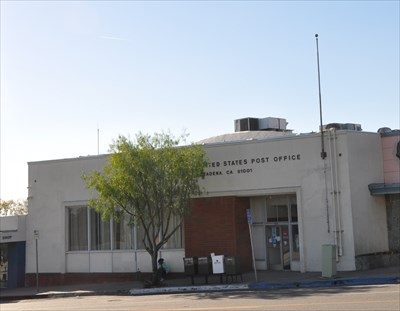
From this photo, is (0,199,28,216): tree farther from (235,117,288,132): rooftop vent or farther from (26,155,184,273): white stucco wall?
(235,117,288,132): rooftop vent

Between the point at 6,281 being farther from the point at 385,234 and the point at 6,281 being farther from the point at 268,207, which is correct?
the point at 385,234

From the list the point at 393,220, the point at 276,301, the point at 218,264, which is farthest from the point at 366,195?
the point at 276,301

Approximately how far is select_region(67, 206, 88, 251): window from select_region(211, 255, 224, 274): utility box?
29.1 ft

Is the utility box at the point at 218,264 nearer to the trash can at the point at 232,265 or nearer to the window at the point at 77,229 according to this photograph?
the trash can at the point at 232,265

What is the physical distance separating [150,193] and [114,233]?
18.2 feet

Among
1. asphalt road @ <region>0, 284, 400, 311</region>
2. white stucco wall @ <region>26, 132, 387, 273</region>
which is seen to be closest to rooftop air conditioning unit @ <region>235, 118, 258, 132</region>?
white stucco wall @ <region>26, 132, 387, 273</region>

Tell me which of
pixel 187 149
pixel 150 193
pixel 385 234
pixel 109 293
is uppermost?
pixel 187 149

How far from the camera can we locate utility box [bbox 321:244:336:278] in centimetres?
2392

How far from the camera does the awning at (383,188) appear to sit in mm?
26031

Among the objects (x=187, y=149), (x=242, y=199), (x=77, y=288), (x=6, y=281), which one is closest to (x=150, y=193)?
(x=187, y=149)

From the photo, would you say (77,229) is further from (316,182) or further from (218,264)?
(316,182)

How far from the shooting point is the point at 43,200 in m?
33.3

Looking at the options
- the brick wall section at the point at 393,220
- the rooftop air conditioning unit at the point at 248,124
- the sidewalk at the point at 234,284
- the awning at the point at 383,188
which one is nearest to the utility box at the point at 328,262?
the sidewalk at the point at 234,284

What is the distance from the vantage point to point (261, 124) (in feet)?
113
